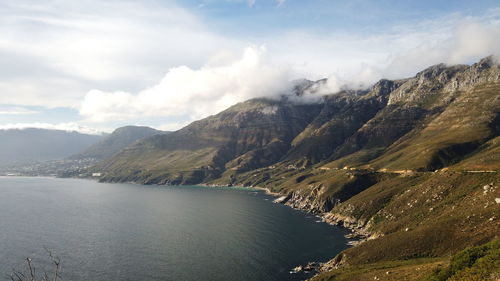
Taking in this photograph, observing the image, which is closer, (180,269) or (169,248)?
(180,269)

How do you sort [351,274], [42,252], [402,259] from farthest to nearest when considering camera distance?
[42,252] → [402,259] → [351,274]

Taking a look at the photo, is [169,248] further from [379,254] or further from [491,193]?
[491,193]

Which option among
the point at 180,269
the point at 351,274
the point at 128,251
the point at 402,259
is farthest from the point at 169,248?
the point at 402,259

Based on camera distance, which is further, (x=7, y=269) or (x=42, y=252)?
(x=42, y=252)

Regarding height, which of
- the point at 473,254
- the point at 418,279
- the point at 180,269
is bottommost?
the point at 180,269

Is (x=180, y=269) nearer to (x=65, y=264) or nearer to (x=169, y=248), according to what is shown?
(x=169, y=248)

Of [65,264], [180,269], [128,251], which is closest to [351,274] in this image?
[180,269]

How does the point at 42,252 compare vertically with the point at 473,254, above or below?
below

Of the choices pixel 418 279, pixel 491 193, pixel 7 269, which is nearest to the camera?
pixel 418 279

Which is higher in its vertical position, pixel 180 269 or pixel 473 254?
pixel 473 254
